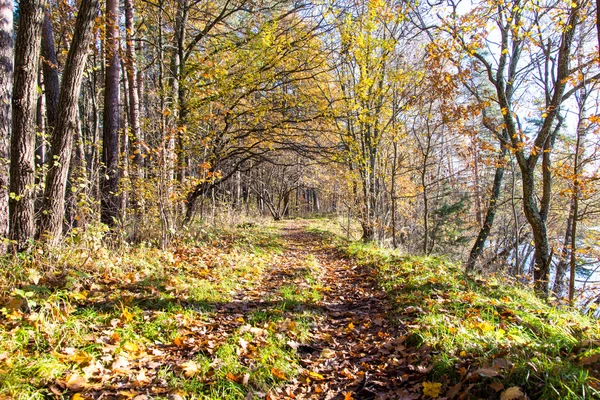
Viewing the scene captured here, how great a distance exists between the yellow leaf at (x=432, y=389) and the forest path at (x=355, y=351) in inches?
4.2

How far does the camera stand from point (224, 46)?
8.30 metres

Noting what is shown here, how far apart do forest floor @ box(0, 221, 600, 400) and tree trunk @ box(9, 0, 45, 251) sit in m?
0.62

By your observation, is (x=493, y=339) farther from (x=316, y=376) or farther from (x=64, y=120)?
(x=64, y=120)

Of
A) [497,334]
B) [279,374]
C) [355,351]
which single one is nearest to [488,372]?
[497,334]

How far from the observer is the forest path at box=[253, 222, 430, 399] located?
2.86 meters

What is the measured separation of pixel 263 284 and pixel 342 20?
26.2ft

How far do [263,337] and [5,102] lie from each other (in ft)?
14.6

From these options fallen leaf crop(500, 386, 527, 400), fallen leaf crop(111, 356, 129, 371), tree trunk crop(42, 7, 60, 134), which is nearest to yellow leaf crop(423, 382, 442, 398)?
fallen leaf crop(500, 386, 527, 400)

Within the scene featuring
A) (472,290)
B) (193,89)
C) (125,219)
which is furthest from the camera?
(193,89)

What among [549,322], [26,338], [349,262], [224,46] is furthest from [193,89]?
[549,322]

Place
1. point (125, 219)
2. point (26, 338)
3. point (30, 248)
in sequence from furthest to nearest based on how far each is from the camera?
point (125, 219)
point (30, 248)
point (26, 338)

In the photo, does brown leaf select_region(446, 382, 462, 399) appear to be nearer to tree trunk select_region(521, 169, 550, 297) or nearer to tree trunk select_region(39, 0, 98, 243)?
tree trunk select_region(39, 0, 98, 243)

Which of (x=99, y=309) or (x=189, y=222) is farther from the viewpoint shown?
(x=189, y=222)

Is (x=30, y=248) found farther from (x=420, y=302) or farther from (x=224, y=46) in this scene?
(x=224, y=46)
